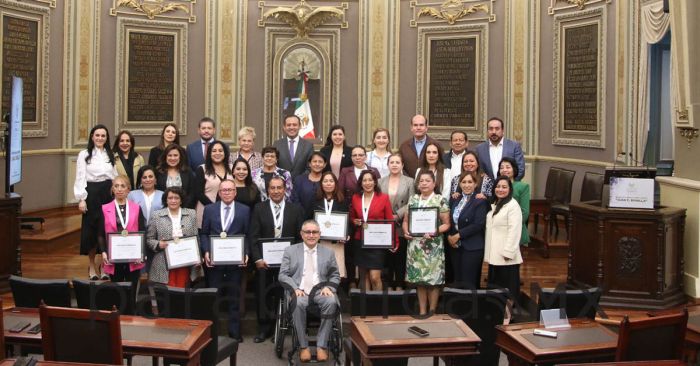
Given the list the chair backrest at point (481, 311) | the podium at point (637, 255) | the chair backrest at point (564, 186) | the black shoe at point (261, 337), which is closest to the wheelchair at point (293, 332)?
the black shoe at point (261, 337)

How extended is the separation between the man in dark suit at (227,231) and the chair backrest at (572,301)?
7.85ft

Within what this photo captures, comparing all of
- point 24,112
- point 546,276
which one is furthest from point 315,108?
point 546,276

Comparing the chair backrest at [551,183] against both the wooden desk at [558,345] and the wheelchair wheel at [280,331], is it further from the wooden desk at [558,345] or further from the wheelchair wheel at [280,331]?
the wooden desk at [558,345]

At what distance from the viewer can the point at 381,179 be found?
21.1 feet

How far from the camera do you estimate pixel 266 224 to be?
6000mm

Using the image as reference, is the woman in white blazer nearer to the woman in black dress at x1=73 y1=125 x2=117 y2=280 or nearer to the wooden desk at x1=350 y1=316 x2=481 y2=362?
the wooden desk at x1=350 y1=316 x2=481 y2=362

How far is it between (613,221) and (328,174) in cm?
239

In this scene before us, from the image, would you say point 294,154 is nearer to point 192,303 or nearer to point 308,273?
point 308,273

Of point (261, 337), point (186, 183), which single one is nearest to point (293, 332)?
point (261, 337)

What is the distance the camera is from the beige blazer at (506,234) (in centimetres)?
587

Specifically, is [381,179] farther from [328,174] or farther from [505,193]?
[505,193]

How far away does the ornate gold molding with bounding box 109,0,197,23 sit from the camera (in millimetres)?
A: 10750

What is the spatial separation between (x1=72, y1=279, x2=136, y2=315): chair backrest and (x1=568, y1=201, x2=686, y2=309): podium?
3772 mm

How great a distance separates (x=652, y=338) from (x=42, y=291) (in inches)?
141
